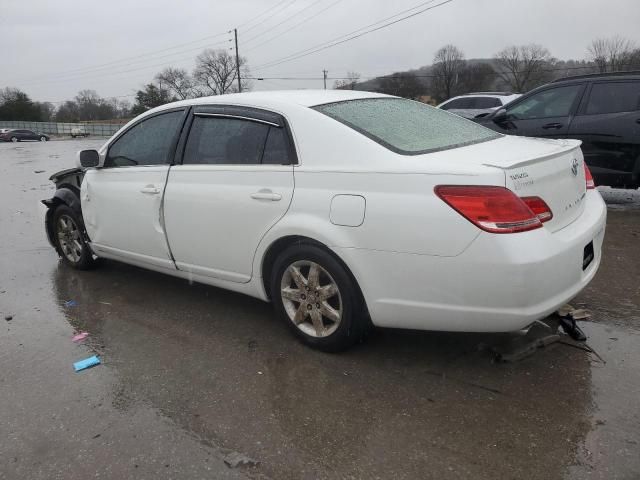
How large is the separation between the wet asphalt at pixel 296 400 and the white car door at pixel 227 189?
1.85ft

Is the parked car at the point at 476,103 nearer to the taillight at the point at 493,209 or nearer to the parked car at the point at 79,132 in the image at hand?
the taillight at the point at 493,209

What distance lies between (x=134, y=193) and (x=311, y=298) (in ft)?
6.16

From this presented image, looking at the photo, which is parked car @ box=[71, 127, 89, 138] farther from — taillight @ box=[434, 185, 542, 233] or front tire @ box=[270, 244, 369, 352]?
taillight @ box=[434, 185, 542, 233]

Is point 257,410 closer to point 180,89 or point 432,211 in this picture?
point 432,211

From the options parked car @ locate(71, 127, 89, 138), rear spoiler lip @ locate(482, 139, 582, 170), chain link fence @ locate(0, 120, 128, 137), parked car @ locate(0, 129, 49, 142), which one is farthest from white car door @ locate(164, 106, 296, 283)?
chain link fence @ locate(0, 120, 128, 137)

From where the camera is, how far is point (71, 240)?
540 centimetres

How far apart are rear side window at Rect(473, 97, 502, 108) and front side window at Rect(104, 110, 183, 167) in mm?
14805

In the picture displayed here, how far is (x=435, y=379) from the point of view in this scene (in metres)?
3.08

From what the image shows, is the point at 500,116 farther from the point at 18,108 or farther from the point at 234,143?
the point at 18,108

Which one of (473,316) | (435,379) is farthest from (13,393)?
(473,316)

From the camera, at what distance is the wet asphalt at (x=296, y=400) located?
2422 mm

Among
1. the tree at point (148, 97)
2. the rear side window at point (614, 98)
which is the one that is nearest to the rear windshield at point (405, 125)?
the rear side window at point (614, 98)

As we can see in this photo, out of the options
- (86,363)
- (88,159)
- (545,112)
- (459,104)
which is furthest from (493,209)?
(459,104)

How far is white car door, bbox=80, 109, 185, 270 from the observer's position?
418 centimetres
